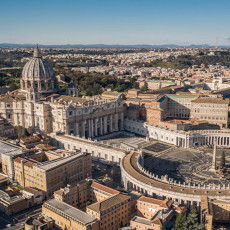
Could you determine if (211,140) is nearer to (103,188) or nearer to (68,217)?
(103,188)

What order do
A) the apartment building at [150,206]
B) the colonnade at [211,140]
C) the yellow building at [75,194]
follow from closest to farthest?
the apartment building at [150,206], the yellow building at [75,194], the colonnade at [211,140]

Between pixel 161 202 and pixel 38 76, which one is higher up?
pixel 38 76

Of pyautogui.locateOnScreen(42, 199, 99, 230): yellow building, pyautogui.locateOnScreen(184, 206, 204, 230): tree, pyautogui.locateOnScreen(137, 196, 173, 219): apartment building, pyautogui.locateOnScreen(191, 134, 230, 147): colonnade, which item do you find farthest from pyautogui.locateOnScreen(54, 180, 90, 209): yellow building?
pyautogui.locateOnScreen(191, 134, 230, 147): colonnade

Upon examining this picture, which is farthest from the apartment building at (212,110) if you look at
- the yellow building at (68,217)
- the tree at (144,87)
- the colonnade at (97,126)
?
the yellow building at (68,217)

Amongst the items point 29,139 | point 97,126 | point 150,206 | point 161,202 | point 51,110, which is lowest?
point 150,206

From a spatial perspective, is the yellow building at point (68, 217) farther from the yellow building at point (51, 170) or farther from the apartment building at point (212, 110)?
the apartment building at point (212, 110)

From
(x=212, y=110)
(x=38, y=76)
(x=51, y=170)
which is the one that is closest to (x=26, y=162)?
(x=51, y=170)

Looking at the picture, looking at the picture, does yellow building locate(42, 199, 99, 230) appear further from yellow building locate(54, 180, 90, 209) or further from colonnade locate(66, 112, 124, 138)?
colonnade locate(66, 112, 124, 138)

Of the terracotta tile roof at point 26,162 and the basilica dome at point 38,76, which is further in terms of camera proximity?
the basilica dome at point 38,76
